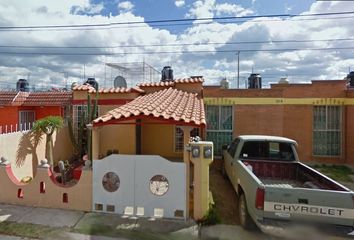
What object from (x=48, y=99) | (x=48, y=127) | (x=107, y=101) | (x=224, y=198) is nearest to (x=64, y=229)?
(x=224, y=198)

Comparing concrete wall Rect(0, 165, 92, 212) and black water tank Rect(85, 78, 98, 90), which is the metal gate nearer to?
concrete wall Rect(0, 165, 92, 212)

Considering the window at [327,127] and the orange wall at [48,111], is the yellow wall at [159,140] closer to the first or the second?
the orange wall at [48,111]

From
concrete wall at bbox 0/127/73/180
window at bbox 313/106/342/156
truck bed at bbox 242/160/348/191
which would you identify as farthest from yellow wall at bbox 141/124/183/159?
window at bbox 313/106/342/156

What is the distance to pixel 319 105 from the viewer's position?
12016 millimetres

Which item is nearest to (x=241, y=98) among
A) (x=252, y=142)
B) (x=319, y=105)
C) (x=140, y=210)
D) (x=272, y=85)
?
Answer: (x=272, y=85)

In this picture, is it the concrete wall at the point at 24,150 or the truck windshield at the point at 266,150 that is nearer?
the truck windshield at the point at 266,150

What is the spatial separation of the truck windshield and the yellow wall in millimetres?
4526

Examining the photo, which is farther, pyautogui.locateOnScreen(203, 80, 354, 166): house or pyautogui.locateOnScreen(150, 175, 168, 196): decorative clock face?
pyautogui.locateOnScreen(203, 80, 354, 166): house

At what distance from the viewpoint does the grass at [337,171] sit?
388 inches

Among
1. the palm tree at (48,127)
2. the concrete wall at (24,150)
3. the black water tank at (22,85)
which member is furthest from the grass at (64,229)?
the black water tank at (22,85)

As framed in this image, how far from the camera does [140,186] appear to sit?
20.2ft

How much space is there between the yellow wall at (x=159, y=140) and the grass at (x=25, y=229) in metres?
6.57

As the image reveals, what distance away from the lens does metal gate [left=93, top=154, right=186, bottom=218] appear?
237 inches

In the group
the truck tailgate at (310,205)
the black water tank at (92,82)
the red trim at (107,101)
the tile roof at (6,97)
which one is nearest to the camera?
the truck tailgate at (310,205)
